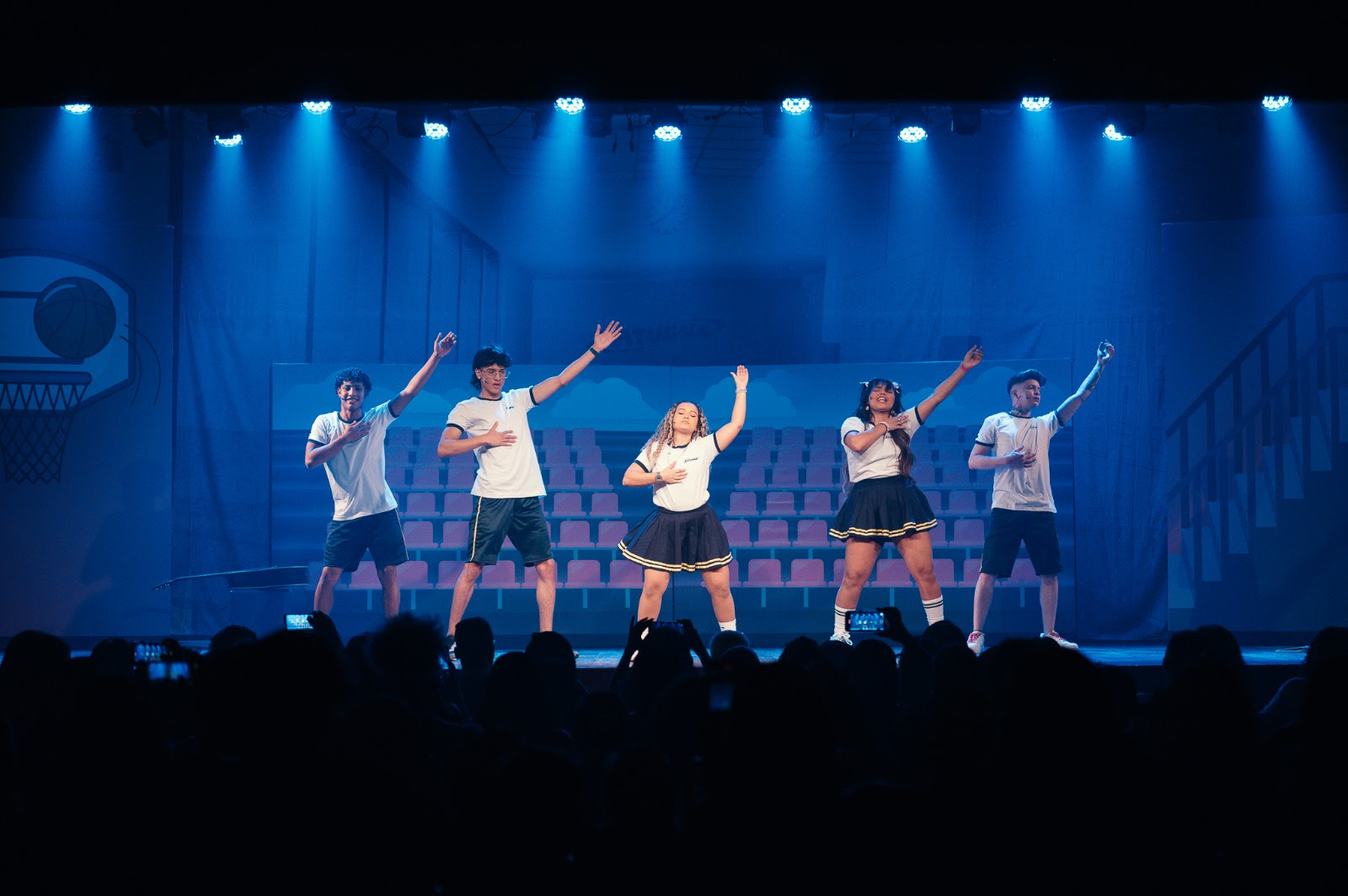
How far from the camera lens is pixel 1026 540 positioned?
7805 mm

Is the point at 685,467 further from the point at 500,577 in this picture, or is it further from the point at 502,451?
the point at 500,577

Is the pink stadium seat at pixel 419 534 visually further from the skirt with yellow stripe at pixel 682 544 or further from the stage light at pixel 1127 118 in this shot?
the stage light at pixel 1127 118

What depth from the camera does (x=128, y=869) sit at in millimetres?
2119

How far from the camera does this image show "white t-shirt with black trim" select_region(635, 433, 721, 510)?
7293mm

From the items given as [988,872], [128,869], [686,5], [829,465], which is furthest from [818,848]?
[829,465]

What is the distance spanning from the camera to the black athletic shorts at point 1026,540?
25.6ft

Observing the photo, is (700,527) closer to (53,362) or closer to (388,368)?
Answer: (388,368)

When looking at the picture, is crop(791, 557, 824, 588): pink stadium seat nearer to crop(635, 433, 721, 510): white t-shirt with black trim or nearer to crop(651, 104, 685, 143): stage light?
crop(635, 433, 721, 510): white t-shirt with black trim

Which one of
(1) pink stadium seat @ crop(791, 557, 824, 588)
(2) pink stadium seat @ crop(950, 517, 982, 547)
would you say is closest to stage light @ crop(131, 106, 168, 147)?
(1) pink stadium seat @ crop(791, 557, 824, 588)

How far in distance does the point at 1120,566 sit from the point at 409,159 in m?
7.26

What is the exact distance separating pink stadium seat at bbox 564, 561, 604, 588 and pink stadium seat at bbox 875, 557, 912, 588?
2.46m

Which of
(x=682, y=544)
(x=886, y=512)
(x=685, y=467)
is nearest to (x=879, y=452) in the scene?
(x=886, y=512)

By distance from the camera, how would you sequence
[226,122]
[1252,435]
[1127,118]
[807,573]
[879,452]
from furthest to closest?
1. [807,573]
2. [1252,435]
3. [226,122]
4. [1127,118]
5. [879,452]

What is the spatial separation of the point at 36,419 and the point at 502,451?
4.87 m
